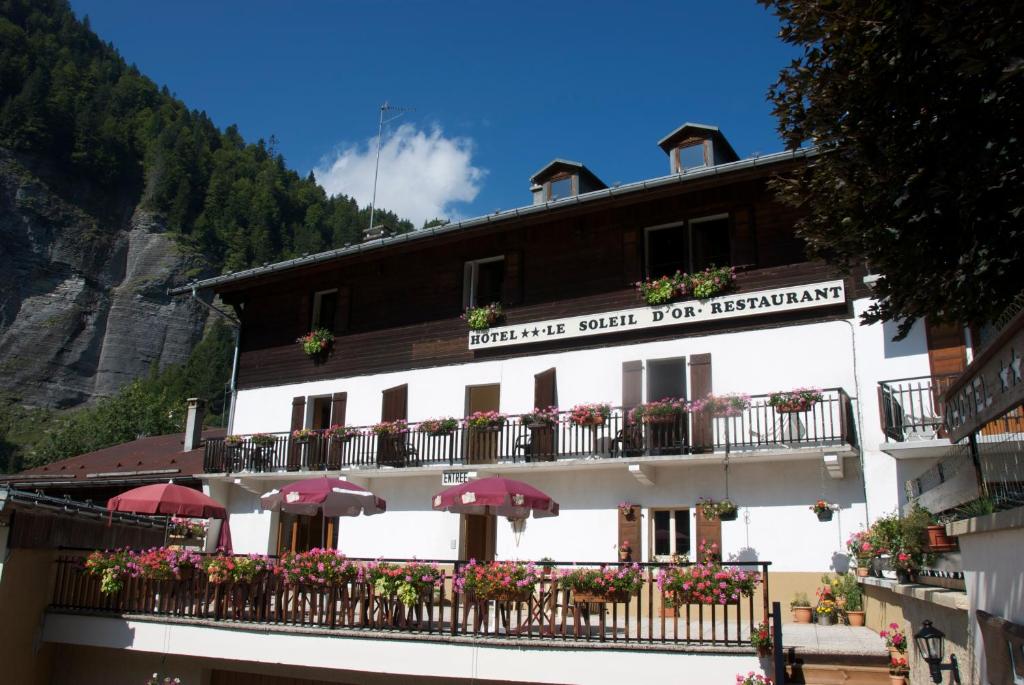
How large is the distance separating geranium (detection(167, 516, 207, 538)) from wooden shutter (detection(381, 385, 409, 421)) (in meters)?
5.01

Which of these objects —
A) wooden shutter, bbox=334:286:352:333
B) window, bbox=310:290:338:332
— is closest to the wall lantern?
wooden shutter, bbox=334:286:352:333

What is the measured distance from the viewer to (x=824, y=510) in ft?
49.2

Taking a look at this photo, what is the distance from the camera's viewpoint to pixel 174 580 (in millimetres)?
13758

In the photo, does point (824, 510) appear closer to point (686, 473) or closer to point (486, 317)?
point (686, 473)

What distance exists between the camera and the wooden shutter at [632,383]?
1722cm

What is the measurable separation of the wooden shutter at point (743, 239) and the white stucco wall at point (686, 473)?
141 cm

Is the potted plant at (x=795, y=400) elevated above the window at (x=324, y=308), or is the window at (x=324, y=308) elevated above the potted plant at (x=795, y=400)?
the window at (x=324, y=308)

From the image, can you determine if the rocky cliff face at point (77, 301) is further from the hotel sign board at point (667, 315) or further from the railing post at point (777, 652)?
the railing post at point (777, 652)

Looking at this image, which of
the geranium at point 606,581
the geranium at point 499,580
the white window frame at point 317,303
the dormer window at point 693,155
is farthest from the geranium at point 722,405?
the white window frame at point 317,303

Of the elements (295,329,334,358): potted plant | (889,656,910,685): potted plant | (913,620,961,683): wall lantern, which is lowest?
(889,656,910,685): potted plant

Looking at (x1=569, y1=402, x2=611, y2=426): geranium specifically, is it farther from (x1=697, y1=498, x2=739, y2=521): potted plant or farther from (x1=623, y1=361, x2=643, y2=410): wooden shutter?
(x1=697, y1=498, x2=739, y2=521): potted plant

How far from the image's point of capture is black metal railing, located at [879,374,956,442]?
14.2m

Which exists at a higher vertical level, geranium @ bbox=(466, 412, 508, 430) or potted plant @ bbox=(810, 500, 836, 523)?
geranium @ bbox=(466, 412, 508, 430)

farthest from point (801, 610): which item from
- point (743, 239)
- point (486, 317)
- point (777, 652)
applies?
point (486, 317)
